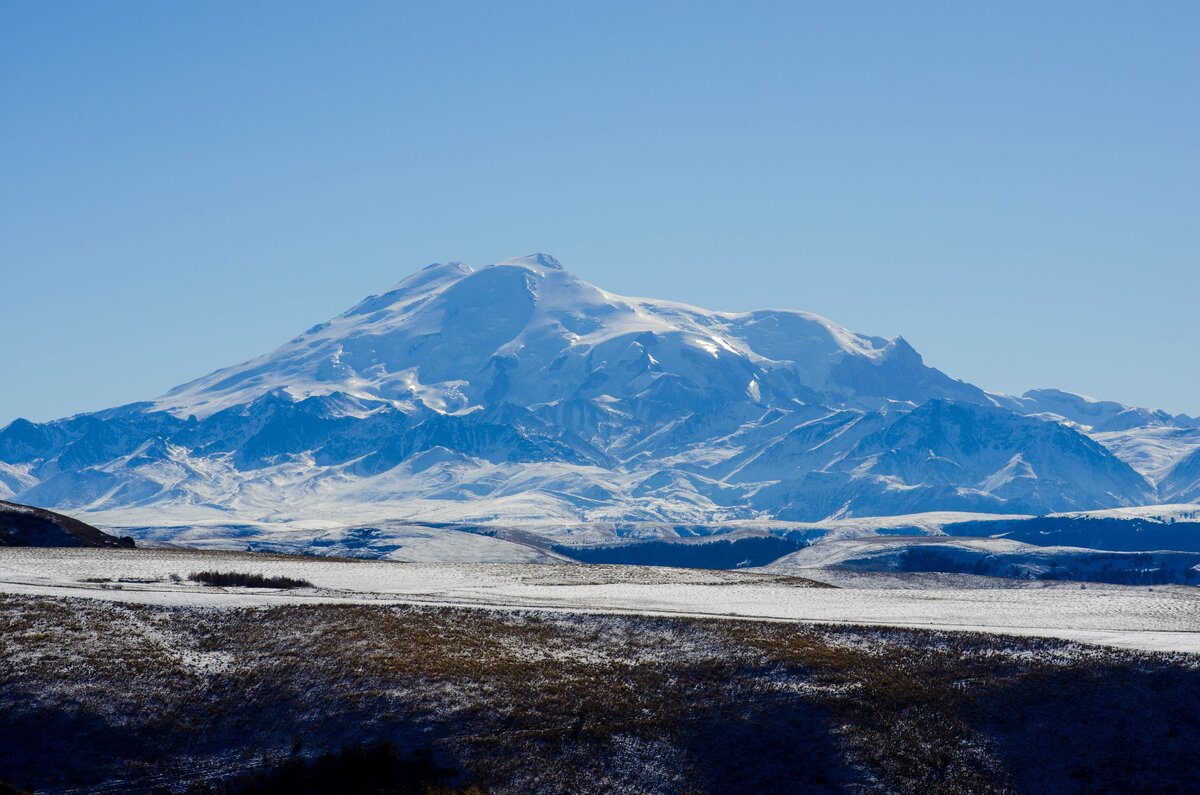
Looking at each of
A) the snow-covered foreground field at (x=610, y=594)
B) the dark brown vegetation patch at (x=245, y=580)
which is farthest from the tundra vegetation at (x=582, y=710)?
the dark brown vegetation patch at (x=245, y=580)

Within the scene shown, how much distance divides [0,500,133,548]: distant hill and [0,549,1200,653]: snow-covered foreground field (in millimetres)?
12762

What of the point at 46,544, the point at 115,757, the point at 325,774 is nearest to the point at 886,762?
the point at 325,774

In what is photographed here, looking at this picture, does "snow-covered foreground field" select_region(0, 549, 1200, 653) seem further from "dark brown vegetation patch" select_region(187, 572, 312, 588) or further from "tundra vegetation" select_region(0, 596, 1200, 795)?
"tundra vegetation" select_region(0, 596, 1200, 795)

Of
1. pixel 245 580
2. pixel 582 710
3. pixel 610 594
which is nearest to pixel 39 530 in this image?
pixel 245 580

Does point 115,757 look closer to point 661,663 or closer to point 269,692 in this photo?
point 269,692

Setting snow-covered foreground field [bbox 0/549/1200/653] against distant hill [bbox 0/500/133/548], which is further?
distant hill [bbox 0/500/133/548]

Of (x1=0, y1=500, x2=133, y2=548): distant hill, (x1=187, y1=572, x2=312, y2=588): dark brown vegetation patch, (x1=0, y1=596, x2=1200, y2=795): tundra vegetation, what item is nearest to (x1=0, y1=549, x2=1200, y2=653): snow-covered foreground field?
(x1=187, y1=572, x2=312, y2=588): dark brown vegetation patch

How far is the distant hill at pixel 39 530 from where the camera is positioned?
9319cm

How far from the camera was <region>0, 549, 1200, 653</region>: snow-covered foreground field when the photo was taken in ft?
185

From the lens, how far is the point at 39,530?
9562 cm

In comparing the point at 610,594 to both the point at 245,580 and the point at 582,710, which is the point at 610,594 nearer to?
the point at 245,580

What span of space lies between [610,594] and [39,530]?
160ft

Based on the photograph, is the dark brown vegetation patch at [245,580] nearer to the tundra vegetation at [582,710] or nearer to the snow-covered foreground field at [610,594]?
the snow-covered foreground field at [610,594]

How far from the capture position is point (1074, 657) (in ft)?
157
